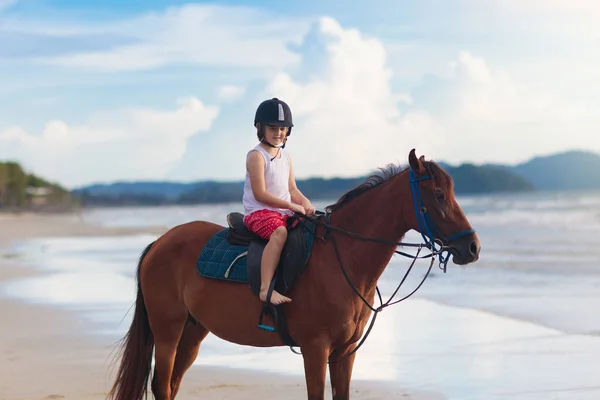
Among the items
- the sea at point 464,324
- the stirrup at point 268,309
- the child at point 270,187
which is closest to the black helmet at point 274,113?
the child at point 270,187

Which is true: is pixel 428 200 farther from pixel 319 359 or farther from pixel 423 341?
pixel 423 341

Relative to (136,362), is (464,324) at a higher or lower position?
lower

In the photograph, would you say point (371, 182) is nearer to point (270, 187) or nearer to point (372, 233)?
point (372, 233)

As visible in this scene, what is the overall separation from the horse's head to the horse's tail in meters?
2.19

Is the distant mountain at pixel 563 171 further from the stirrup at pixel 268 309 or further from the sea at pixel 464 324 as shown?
the stirrup at pixel 268 309

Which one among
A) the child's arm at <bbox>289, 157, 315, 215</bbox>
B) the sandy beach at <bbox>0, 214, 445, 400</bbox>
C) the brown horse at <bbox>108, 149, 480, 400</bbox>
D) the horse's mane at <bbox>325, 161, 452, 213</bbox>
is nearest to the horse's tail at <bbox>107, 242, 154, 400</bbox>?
the brown horse at <bbox>108, 149, 480, 400</bbox>

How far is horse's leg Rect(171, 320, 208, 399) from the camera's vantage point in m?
5.63

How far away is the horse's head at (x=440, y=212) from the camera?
14.6ft

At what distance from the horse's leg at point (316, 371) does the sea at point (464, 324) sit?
230 cm

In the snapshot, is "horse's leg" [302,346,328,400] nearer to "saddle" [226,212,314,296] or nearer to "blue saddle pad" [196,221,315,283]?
"saddle" [226,212,314,296]

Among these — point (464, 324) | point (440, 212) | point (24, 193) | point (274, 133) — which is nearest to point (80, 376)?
point (274, 133)

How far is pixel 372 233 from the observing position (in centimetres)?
480

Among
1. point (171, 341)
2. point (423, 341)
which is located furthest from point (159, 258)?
point (423, 341)

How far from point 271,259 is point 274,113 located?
0.89m
